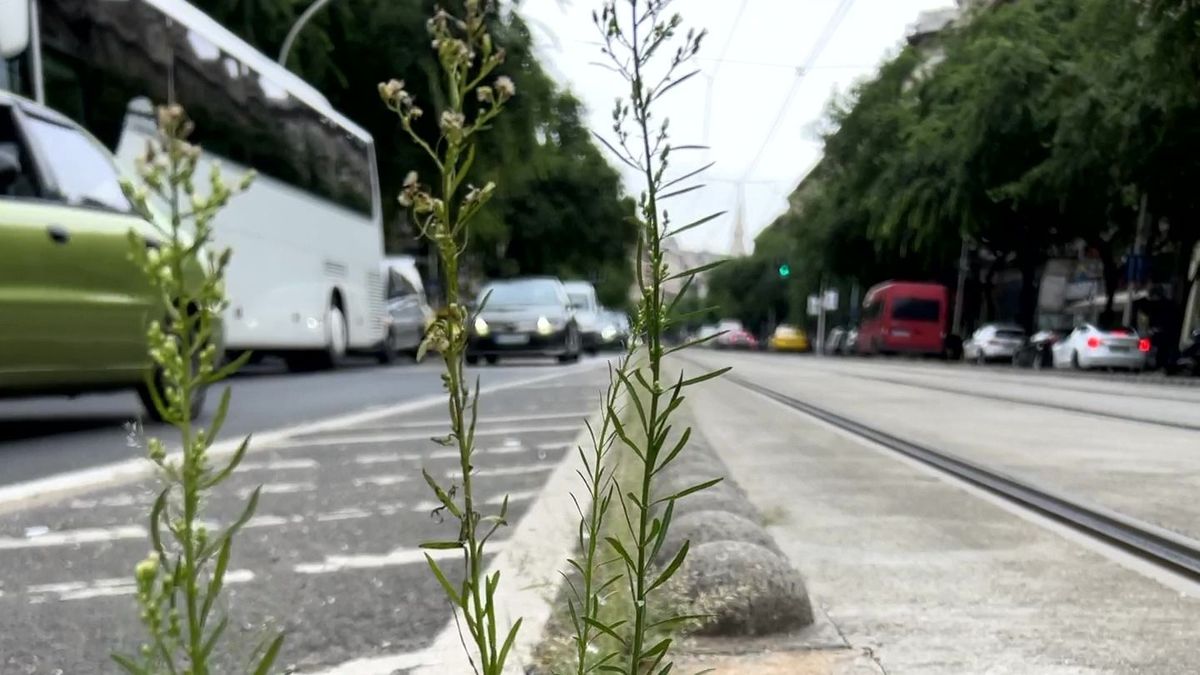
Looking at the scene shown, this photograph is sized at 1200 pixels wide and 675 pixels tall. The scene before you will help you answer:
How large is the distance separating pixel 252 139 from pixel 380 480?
10.2m

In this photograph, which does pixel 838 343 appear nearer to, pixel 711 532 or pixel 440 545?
pixel 711 532

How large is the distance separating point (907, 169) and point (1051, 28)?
5.45 m

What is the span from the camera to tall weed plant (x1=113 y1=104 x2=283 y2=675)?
89cm

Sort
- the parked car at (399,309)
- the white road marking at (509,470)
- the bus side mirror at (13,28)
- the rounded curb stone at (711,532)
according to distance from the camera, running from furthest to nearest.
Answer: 1. the parked car at (399,309)
2. the bus side mirror at (13,28)
3. the white road marking at (509,470)
4. the rounded curb stone at (711,532)

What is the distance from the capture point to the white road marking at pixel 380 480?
18.1ft

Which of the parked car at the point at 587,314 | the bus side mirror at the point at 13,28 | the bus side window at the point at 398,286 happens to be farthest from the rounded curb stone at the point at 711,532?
the parked car at the point at 587,314

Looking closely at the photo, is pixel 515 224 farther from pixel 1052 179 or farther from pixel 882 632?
pixel 882 632

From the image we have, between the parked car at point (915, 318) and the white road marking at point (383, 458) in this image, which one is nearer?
the white road marking at point (383, 458)

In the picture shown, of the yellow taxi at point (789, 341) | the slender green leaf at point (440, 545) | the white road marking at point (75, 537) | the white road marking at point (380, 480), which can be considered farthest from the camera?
the yellow taxi at point (789, 341)

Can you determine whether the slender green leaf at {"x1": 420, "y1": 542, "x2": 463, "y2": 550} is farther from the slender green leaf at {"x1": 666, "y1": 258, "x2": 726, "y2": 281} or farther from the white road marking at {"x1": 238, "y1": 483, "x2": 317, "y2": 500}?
the white road marking at {"x1": 238, "y1": 483, "x2": 317, "y2": 500}

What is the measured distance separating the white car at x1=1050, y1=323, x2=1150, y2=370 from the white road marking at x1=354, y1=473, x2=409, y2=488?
2773cm

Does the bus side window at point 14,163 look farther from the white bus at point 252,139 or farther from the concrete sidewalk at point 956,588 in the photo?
the concrete sidewalk at point 956,588

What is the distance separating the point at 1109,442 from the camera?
7957mm

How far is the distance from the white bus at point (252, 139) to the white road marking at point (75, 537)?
11.8ft
